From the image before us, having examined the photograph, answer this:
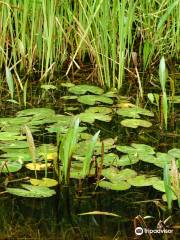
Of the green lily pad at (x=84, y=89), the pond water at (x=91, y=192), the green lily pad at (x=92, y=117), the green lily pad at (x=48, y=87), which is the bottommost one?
the pond water at (x=91, y=192)

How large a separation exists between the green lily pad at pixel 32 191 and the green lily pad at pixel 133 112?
2.01 feet

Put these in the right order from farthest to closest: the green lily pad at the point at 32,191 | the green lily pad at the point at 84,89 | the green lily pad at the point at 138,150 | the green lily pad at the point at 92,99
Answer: the green lily pad at the point at 84,89
the green lily pad at the point at 92,99
the green lily pad at the point at 138,150
the green lily pad at the point at 32,191

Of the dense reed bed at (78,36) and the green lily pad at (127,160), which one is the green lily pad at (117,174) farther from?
the dense reed bed at (78,36)

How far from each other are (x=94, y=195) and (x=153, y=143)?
390 mm

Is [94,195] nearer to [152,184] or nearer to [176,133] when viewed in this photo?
[152,184]

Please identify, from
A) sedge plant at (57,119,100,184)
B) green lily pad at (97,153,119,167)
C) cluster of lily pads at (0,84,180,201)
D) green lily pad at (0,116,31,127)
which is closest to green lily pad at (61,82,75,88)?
cluster of lily pads at (0,84,180,201)

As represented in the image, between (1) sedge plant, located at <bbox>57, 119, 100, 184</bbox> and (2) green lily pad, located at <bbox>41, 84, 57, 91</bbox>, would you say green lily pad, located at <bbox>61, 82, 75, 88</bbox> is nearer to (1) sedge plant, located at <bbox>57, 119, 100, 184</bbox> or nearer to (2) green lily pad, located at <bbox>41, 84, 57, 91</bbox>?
(2) green lily pad, located at <bbox>41, 84, 57, 91</bbox>

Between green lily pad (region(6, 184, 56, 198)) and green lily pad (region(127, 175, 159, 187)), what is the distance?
203 mm

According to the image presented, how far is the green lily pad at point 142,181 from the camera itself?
128 centimetres

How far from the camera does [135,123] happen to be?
1.70m

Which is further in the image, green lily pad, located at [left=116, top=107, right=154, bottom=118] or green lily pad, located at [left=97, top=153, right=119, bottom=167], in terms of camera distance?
green lily pad, located at [left=116, top=107, right=154, bottom=118]

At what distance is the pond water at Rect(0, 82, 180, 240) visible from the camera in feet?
3.57

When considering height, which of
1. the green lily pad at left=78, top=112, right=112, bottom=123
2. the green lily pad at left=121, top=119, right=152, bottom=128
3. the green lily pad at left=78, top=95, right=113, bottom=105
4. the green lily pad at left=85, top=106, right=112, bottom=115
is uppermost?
the green lily pad at left=78, top=95, right=113, bottom=105

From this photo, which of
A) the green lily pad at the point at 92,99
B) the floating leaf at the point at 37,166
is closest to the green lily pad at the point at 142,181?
the floating leaf at the point at 37,166
